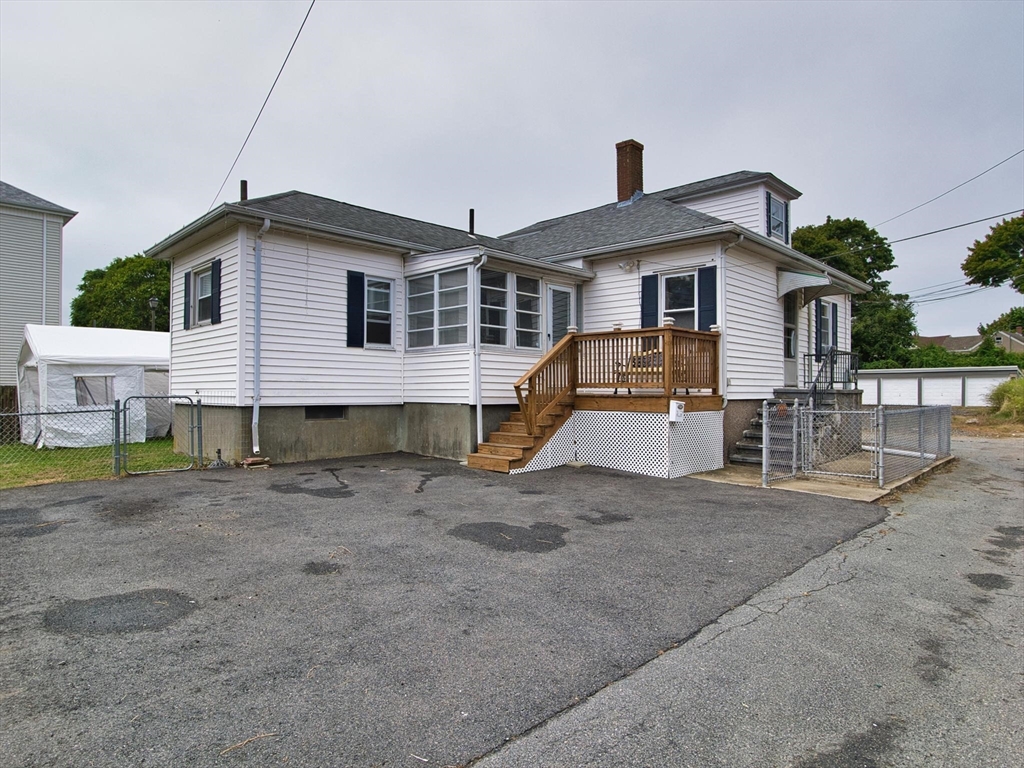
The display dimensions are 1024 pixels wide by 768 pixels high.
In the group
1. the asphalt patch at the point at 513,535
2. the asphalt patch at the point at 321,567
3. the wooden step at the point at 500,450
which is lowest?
the asphalt patch at the point at 513,535

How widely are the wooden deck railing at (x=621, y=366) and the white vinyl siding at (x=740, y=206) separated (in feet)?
15.0

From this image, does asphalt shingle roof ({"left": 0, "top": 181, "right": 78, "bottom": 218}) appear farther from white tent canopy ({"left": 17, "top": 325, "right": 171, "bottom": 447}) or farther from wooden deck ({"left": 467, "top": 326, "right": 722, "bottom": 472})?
wooden deck ({"left": 467, "top": 326, "right": 722, "bottom": 472})

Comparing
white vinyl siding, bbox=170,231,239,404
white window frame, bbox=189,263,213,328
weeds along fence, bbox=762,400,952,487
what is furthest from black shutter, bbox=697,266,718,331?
white window frame, bbox=189,263,213,328

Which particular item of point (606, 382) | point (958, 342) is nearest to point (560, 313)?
point (606, 382)

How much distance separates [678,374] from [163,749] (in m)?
8.56

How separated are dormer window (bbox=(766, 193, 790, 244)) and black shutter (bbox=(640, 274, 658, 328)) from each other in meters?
4.19

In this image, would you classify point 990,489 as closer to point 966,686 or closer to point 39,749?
point 966,686

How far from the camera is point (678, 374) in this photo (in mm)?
9570

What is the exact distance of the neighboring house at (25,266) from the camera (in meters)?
19.6

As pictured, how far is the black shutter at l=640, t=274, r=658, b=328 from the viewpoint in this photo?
37.7 feet

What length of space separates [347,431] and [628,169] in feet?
34.8


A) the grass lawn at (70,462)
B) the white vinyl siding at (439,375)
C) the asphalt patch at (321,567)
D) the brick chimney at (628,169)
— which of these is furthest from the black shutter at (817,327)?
the grass lawn at (70,462)

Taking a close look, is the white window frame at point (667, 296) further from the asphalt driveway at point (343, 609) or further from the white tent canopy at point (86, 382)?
the white tent canopy at point (86, 382)

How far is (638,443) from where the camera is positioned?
9750mm
